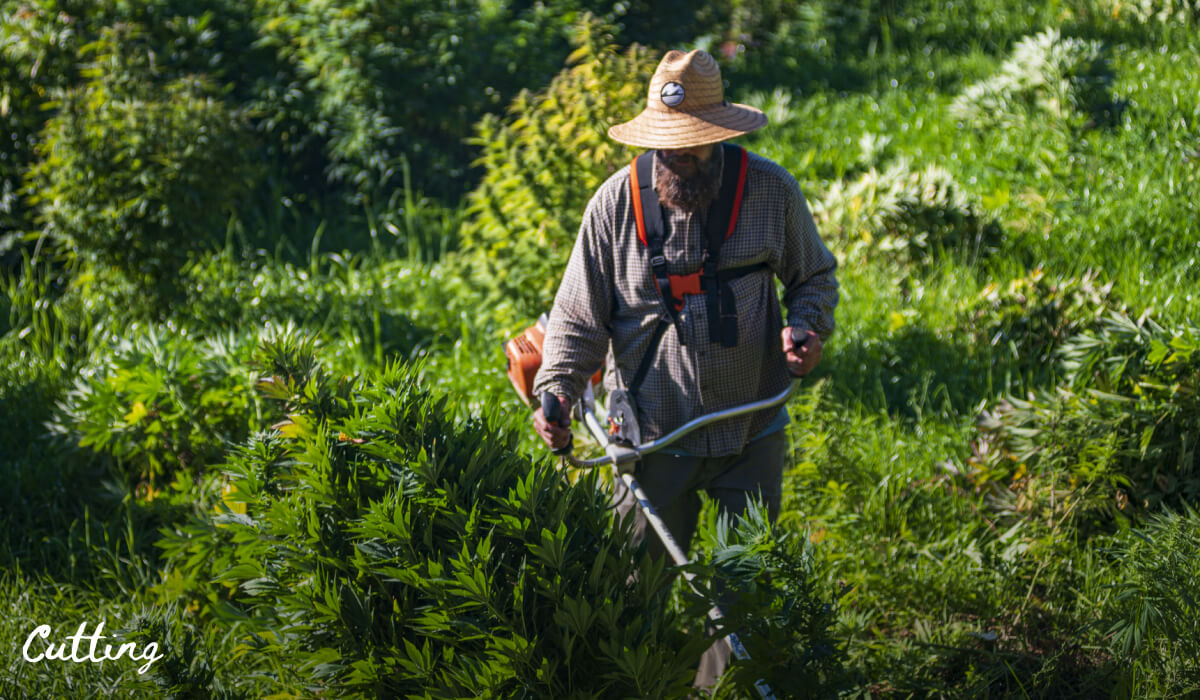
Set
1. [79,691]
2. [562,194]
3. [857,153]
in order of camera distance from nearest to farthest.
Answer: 1. [79,691]
2. [562,194]
3. [857,153]

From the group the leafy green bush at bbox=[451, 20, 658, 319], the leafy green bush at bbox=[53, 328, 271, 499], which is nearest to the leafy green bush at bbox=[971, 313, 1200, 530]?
the leafy green bush at bbox=[451, 20, 658, 319]

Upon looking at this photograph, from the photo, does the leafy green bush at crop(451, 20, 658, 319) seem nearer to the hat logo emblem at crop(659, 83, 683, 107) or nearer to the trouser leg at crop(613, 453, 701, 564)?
the hat logo emblem at crop(659, 83, 683, 107)

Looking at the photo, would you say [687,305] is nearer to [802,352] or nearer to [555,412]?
[802,352]

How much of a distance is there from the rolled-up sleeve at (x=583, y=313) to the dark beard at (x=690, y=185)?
0.21 metres

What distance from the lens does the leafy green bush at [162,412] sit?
4.72 m

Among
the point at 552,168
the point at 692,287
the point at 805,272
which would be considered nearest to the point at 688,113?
the point at 692,287

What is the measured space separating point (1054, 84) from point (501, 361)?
4.30 metres

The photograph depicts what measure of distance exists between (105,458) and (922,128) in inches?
233

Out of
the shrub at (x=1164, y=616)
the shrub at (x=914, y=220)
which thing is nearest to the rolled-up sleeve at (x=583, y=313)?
the shrub at (x=1164, y=616)

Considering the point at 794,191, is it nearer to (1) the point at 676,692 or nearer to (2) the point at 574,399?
(2) the point at 574,399

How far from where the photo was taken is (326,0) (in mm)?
7590

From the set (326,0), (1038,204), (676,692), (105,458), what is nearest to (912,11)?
(1038,204)

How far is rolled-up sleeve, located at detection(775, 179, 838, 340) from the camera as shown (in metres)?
3.18

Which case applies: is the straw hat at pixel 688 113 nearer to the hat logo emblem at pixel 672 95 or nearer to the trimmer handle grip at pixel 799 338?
the hat logo emblem at pixel 672 95
